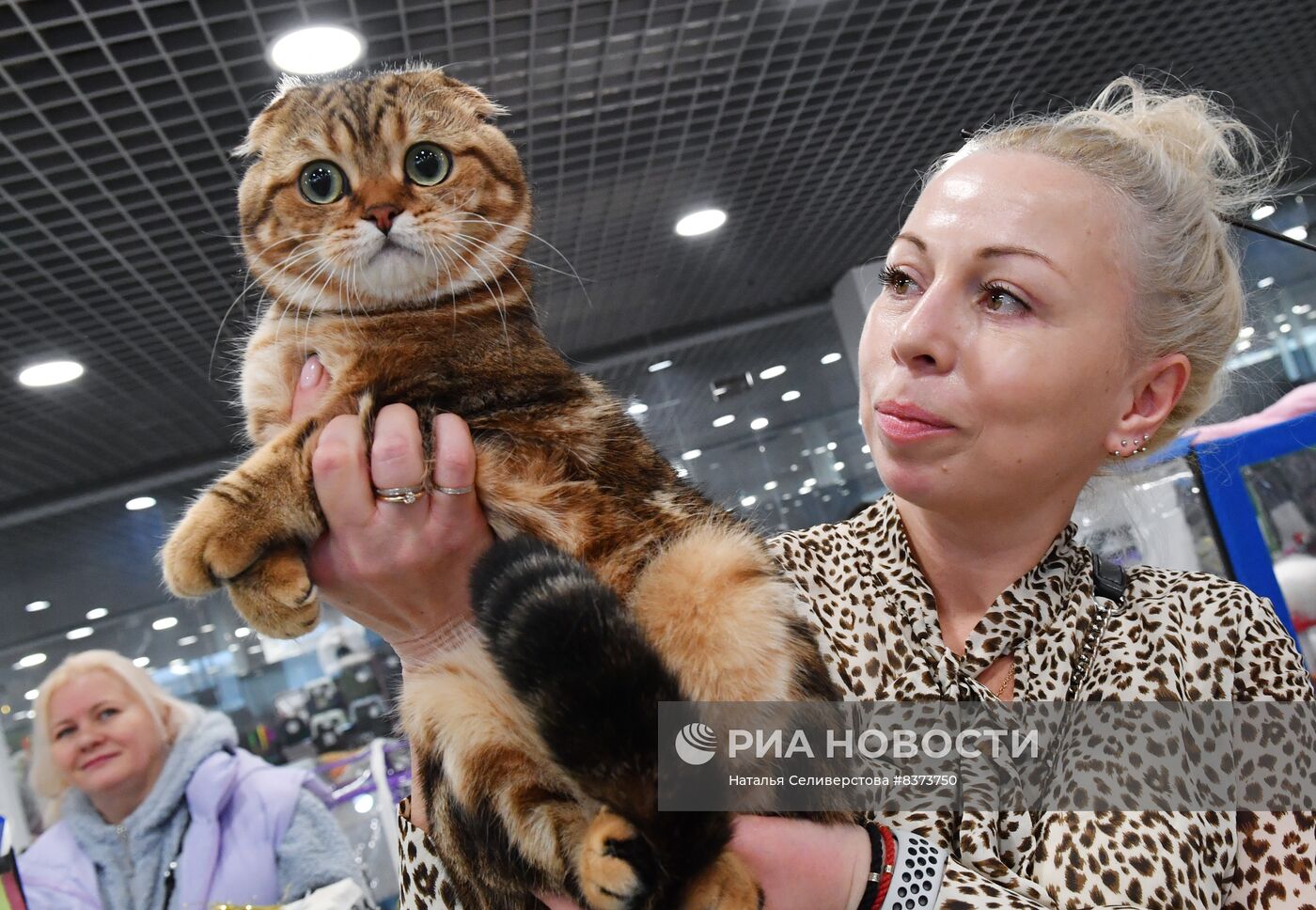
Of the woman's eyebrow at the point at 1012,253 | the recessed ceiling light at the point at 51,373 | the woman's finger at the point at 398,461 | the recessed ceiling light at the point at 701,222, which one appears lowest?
the woman's finger at the point at 398,461

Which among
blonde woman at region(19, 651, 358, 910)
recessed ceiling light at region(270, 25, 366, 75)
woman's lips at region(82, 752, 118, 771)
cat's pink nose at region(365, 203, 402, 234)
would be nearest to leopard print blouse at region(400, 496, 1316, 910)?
cat's pink nose at region(365, 203, 402, 234)

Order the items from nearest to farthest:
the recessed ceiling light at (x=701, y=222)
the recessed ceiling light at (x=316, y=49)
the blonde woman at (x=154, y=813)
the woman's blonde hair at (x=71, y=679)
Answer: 1. the recessed ceiling light at (x=316, y=49)
2. the blonde woman at (x=154, y=813)
3. the woman's blonde hair at (x=71, y=679)
4. the recessed ceiling light at (x=701, y=222)

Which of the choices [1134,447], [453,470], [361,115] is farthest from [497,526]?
[1134,447]

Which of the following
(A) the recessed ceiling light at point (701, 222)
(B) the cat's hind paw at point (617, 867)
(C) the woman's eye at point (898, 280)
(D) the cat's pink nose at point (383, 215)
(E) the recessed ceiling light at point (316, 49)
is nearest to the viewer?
(B) the cat's hind paw at point (617, 867)

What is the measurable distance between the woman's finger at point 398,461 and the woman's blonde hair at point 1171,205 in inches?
28.4

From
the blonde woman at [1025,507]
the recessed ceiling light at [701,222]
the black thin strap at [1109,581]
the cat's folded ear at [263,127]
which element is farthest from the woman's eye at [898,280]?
the recessed ceiling light at [701,222]

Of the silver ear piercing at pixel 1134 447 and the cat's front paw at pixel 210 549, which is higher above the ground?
the silver ear piercing at pixel 1134 447

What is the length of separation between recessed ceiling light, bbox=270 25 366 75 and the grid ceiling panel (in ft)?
0.11

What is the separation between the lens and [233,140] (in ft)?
7.18

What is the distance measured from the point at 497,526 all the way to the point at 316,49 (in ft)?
5.09

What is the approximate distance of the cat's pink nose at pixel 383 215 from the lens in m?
0.87

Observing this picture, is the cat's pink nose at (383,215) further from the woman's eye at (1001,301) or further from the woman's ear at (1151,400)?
the woman's ear at (1151,400)

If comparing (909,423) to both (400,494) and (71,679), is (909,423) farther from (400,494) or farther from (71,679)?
(71,679)

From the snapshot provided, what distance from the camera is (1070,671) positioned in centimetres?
107
